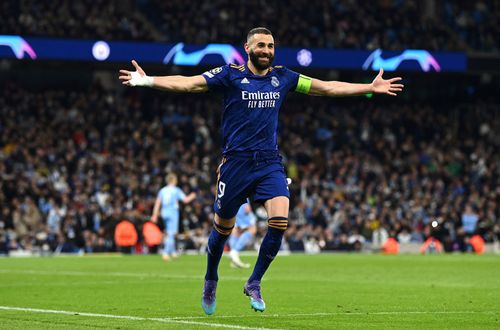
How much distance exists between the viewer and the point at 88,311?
11.9 meters

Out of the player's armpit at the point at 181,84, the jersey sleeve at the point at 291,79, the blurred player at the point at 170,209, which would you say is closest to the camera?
the player's armpit at the point at 181,84

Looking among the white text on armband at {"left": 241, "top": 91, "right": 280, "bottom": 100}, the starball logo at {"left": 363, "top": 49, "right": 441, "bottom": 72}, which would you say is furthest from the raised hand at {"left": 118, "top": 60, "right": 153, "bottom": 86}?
the starball logo at {"left": 363, "top": 49, "right": 441, "bottom": 72}

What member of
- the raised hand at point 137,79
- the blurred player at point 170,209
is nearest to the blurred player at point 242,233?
the blurred player at point 170,209

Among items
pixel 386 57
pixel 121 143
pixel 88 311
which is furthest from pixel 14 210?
pixel 88 311

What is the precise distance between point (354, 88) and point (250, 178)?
1.34m

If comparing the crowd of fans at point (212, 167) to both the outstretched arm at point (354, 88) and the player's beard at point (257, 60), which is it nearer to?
the outstretched arm at point (354, 88)

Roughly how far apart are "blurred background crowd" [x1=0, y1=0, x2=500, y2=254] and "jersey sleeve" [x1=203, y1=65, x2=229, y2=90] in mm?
21207

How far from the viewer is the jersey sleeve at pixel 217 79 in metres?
10.4

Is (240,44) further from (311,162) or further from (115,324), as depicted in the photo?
(115,324)

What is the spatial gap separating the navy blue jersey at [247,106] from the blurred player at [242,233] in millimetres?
12260

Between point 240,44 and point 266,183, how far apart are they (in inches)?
1053

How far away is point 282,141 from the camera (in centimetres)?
4019

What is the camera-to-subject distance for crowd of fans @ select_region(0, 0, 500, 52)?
3647cm

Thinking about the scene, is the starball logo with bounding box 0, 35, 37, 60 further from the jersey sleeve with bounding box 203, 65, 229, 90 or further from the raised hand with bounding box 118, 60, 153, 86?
the raised hand with bounding box 118, 60, 153, 86
